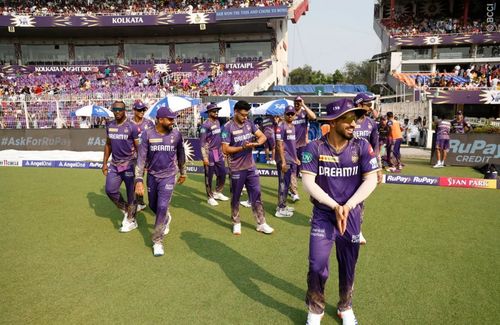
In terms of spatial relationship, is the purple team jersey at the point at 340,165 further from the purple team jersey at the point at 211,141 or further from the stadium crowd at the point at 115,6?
the stadium crowd at the point at 115,6

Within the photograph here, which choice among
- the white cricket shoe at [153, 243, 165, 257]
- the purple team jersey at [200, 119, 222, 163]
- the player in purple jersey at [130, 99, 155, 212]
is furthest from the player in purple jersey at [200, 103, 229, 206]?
the white cricket shoe at [153, 243, 165, 257]

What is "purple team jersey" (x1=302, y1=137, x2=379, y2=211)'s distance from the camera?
10.7 feet

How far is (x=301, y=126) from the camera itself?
7.61 meters

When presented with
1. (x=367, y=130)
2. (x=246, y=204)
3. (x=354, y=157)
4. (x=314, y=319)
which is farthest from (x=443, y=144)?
(x=314, y=319)

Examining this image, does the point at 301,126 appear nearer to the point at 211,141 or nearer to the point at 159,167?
the point at 211,141

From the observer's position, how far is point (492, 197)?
8258mm

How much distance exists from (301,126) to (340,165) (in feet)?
14.5

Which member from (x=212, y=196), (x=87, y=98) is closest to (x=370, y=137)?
(x=212, y=196)

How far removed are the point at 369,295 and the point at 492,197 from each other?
6.07 m

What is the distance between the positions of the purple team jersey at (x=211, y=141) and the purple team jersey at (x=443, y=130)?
7892mm

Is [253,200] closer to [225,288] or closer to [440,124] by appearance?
[225,288]

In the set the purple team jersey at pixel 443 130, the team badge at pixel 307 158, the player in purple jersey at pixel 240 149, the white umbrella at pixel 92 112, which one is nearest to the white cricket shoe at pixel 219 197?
the player in purple jersey at pixel 240 149

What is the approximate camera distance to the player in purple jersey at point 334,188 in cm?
323

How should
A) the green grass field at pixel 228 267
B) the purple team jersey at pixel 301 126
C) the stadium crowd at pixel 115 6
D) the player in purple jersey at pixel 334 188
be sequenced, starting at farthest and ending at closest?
the stadium crowd at pixel 115 6
the purple team jersey at pixel 301 126
the green grass field at pixel 228 267
the player in purple jersey at pixel 334 188
